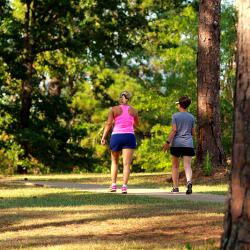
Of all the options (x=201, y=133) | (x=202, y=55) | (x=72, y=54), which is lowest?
(x=201, y=133)

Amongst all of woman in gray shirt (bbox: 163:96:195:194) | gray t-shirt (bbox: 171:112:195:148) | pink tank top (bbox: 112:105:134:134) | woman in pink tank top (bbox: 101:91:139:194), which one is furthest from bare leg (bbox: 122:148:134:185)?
gray t-shirt (bbox: 171:112:195:148)

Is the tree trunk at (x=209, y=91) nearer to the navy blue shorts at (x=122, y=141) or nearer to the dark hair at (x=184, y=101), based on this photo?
the dark hair at (x=184, y=101)

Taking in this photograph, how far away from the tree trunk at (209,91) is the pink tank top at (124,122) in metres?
4.35

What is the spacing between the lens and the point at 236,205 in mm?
6984

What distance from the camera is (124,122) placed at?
1591 centimetres

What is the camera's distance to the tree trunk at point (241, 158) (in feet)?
22.6

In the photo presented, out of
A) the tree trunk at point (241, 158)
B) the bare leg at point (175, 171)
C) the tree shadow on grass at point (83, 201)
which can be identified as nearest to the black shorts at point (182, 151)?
the bare leg at point (175, 171)

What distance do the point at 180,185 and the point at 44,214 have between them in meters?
6.94

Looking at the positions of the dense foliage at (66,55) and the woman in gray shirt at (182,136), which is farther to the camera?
the dense foliage at (66,55)

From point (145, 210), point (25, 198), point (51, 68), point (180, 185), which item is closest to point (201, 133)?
point (180, 185)

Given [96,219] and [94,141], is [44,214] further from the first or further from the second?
[94,141]

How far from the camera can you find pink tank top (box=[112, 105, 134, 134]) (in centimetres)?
1588

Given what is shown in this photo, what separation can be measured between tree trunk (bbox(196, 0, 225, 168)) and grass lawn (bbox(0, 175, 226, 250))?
17.3 feet

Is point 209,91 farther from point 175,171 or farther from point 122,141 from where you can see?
point 122,141
